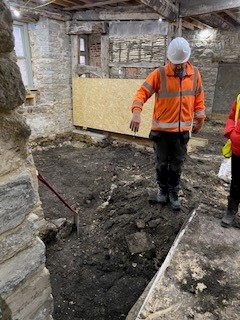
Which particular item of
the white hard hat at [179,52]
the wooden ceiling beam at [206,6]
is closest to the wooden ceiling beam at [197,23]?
the wooden ceiling beam at [206,6]

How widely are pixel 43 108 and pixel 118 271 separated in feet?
15.8

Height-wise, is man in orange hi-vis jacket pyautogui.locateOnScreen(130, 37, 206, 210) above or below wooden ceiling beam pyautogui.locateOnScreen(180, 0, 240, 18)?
below

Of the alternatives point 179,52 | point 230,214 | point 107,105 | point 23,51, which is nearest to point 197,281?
point 230,214

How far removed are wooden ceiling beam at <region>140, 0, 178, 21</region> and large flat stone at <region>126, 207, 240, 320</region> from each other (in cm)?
395

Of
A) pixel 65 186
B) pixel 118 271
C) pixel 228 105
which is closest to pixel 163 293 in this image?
pixel 118 271

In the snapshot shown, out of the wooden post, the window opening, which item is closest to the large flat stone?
the window opening

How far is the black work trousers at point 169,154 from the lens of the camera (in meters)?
2.85

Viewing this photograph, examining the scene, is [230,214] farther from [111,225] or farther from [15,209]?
[15,209]

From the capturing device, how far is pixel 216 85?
28.6 ft

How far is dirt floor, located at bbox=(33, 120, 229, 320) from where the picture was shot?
2.31 meters

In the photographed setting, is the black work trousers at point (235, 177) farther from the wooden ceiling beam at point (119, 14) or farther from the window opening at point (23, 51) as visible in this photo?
the window opening at point (23, 51)

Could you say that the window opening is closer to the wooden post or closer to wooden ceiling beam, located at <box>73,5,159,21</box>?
the wooden post

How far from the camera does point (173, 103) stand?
2.68 metres

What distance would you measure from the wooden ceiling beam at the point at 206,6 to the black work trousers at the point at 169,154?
11.4 feet
